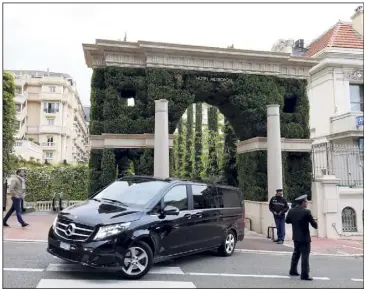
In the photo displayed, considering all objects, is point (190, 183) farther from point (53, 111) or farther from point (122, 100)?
point (53, 111)

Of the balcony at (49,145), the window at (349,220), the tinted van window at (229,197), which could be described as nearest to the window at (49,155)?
the balcony at (49,145)

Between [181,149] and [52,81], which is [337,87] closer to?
[181,149]

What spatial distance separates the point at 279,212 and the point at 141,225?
260 inches

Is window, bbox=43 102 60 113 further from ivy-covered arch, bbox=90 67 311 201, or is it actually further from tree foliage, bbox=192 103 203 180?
ivy-covered arch, bbox=90 67 311 201

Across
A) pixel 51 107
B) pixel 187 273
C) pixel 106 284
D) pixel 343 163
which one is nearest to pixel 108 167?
pixel 187 273

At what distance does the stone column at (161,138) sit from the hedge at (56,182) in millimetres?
12778

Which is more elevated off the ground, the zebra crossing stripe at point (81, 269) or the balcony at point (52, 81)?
the balcony at point (52, 81)

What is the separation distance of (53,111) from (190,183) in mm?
57110

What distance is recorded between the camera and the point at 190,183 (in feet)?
28.1

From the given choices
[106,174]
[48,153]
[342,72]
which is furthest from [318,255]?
[48,153]

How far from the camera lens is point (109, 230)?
6.46 metres

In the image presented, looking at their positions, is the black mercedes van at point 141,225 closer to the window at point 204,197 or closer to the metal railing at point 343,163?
the window at point 204,197

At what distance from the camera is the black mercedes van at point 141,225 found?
21.0 feet

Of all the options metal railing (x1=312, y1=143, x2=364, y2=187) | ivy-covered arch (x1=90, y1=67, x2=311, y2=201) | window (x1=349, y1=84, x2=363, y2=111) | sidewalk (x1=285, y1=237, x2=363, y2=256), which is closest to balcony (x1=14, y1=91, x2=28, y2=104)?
ivy-covered arch (x1=90, y1=67, x2=311, y2=201)
